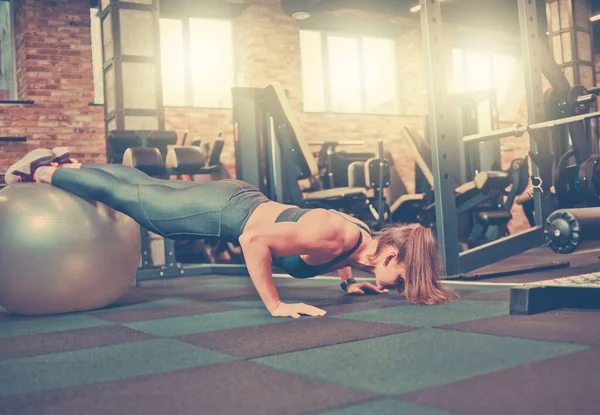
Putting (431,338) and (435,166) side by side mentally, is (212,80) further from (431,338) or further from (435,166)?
(431,338)

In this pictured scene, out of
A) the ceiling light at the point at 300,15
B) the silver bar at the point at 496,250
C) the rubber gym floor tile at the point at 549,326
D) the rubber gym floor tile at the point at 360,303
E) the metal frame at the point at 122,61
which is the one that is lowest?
the rubber gym floor tile at the point at 549,326

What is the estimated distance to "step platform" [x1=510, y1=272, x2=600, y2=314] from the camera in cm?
227

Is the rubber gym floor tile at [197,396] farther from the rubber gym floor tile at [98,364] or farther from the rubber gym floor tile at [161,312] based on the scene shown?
the rubber gym floor tile at [161,312]

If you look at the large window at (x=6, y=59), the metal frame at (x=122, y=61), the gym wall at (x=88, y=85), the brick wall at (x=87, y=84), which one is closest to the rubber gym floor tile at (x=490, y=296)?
the metal frame at (x=122, y=61)

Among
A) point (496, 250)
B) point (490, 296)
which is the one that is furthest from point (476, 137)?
point (490, 296)

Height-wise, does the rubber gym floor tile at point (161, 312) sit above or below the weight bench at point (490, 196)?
below

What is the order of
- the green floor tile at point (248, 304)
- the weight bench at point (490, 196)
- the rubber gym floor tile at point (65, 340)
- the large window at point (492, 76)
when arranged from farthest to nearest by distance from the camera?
1. the large window at point (492, 76)
2. the weight bench at point (490, 196)
3. the green floor tile at point (248, 304)
4. the rubber gym floor tile at point (65, 340)

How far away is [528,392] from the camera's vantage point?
129 cm

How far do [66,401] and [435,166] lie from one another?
267 centimetres

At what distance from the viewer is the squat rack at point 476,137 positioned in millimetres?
3592

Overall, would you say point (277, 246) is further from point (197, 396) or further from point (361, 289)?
point (197, 396)

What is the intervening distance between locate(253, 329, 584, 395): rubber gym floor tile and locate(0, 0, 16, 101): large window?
7.86 metres

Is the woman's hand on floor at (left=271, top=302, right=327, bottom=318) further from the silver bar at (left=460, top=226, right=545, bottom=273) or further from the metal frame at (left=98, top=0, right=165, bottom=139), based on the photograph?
the metal frame at (left=98, top=0, right=165, bottom=139)

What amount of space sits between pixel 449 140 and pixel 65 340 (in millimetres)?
2394
